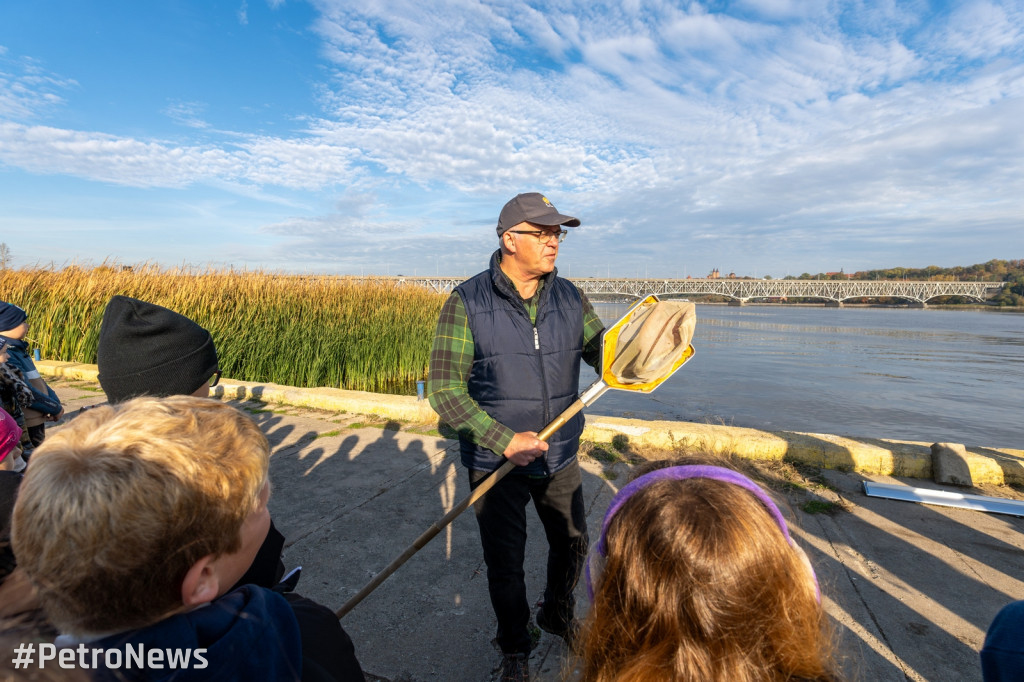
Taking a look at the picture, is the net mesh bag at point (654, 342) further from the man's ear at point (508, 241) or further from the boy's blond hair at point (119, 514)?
the boy's blond hair at point (119, 514)

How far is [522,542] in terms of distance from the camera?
7.88 feet

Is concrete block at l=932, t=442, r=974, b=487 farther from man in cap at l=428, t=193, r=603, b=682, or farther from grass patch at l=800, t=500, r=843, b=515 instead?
man in cap at l=428, t=193, r=603, b=682

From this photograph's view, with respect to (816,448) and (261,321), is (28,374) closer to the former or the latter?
(261,321)

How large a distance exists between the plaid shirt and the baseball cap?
32cm

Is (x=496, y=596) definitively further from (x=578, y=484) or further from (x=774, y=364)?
(x=774, y=364)

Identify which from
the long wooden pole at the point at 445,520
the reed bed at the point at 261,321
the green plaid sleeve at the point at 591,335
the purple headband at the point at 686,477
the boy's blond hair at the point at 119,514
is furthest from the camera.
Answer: the reed bed at the point at 261,321

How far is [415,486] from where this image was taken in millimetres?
4453

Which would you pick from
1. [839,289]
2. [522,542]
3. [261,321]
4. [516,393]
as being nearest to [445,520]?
[522,542]

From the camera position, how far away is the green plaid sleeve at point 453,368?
2391 mm

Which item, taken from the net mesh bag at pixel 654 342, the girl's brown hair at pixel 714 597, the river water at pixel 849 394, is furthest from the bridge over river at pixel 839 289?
the girl's brown hair at pixel 714 597

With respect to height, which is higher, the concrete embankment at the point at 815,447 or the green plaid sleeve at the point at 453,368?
the green plaid sleeve at the point at 453,368

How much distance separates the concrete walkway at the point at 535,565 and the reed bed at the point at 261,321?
17.1ft

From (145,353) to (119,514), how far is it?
1464 mm

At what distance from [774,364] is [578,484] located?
1621 cm
